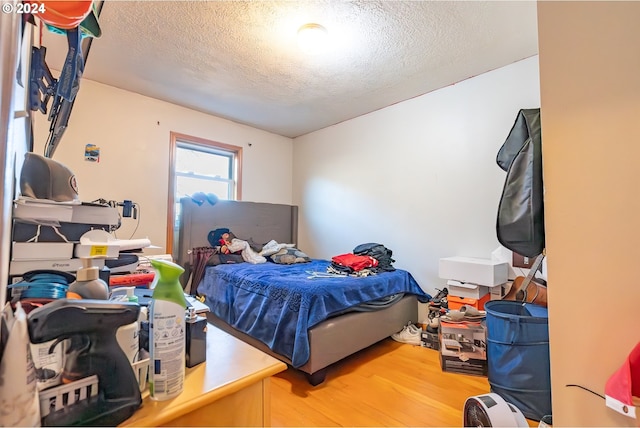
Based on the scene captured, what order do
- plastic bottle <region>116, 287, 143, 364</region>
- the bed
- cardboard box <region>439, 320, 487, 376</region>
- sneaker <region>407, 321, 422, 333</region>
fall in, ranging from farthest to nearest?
Answer: sneaker <region>407, 321, 422, 333</region> → cardboard box <region>439, 320, 487, 376</region> → the bed → plastic bottle <region>116, 287, 143, 364</region>

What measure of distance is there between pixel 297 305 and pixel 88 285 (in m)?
1.57

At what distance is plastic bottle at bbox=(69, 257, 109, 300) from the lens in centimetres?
63

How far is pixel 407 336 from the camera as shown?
275cm

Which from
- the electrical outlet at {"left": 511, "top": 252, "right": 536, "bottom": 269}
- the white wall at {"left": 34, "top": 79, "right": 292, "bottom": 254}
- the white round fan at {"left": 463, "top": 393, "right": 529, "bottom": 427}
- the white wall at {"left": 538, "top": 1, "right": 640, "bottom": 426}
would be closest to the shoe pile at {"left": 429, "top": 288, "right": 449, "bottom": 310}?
the electrical outlet at {"left": 511, "top": 252, "right": 536, "bottom": 269}

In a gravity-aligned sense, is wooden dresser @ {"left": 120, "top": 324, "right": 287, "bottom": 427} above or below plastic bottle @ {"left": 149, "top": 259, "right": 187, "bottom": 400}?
below

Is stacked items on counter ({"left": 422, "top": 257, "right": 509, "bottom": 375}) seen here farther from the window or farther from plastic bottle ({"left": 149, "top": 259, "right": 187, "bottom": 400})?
the window

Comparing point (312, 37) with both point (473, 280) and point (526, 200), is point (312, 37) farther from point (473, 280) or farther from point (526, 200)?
point (473, 280)

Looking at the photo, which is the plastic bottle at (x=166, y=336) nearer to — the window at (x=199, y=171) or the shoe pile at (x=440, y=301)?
the shoe pile at (x=440, y=301)

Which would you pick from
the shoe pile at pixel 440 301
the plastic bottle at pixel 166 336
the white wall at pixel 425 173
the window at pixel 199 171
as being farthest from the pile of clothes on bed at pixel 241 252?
the plastic bottle at pixel 166 336

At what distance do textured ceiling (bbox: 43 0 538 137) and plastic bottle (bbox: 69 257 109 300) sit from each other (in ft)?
6.26

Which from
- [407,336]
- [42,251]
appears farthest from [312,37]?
[407,336]

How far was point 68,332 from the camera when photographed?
1.56 ft

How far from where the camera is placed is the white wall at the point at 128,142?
2.80m

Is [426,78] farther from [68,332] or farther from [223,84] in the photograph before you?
[68,332]
